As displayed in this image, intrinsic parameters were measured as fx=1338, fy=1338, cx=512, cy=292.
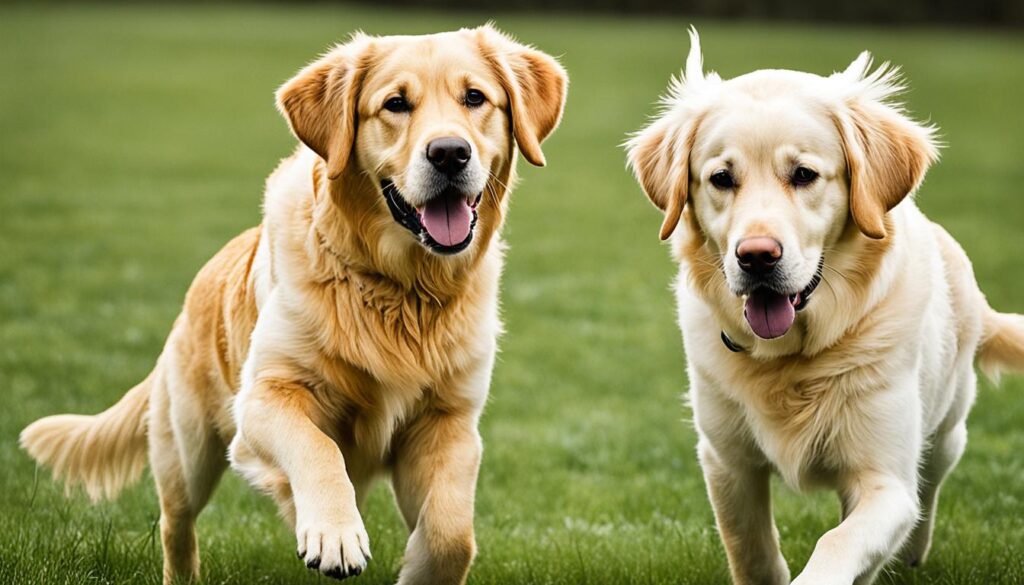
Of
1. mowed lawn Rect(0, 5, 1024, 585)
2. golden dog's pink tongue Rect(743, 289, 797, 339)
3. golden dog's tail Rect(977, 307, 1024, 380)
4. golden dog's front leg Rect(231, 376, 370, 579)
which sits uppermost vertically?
golden dog's pink tongue Rect(743, 289, 797, 339)

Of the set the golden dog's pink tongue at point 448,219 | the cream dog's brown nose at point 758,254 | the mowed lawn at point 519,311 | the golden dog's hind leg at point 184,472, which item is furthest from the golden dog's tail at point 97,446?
the cream dog's brown nose at point 758,254

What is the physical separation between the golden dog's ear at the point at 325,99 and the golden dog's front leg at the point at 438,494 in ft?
3.18

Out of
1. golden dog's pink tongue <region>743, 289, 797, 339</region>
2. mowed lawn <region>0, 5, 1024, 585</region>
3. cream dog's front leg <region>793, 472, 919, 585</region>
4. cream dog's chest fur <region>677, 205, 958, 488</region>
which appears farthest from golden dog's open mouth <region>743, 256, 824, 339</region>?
mowed lawn <region>0, 5, 1024, 585</region>

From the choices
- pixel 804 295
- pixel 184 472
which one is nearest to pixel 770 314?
pixel 804 295

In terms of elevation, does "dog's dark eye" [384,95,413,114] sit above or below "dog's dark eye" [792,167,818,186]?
above

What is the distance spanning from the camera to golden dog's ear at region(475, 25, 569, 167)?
4.43 meters

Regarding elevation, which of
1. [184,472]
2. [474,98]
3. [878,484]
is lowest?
[184,472]

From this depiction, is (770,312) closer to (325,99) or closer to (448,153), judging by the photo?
(448,153)

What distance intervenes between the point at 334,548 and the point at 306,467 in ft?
1.11

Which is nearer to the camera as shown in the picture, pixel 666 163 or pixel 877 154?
pixel 877 154

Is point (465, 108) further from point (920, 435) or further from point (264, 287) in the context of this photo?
point (920, 435)

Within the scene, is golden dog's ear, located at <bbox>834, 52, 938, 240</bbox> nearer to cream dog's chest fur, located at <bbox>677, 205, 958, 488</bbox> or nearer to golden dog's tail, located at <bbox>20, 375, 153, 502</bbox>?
cream dog's chest fur, located at <bbox>677, 205, 958, 488</bbox>

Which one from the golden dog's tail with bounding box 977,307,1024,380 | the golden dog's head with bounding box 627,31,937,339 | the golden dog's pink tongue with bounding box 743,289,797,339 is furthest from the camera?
the golden dog's tail with bounding box 977,307,1024,380

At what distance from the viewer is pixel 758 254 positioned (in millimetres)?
3822
